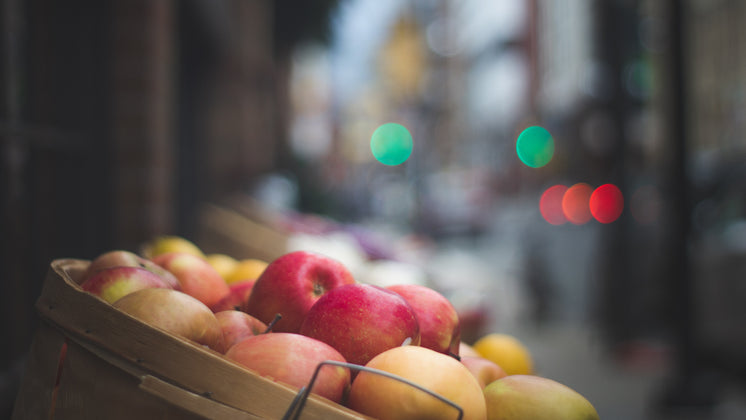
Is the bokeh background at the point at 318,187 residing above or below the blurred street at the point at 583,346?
above

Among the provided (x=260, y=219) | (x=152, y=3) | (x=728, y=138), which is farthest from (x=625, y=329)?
(x=728, y=138)

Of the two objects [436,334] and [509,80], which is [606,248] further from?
[509,80]

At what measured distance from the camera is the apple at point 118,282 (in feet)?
3.61

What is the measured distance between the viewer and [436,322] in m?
1.25

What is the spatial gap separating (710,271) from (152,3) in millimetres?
5285

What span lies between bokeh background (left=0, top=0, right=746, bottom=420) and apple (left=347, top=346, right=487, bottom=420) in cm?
138

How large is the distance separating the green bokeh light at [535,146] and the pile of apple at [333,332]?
73.5ft

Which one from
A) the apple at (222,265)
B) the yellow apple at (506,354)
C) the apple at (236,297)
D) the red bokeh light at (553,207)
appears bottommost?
the red bokeh light at (553,207)

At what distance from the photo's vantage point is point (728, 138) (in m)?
14.4

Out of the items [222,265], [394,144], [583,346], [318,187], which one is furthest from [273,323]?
[394,144]

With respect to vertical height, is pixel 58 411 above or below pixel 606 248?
above

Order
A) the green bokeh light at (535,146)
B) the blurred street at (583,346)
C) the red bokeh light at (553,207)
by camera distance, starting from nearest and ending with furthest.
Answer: the blurred street at (583,346), the red bokeh light at (553,207), the green bokeh light at (535,146)

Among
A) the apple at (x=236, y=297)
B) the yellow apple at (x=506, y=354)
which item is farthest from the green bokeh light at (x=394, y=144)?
the apple at (x=236, y=297)

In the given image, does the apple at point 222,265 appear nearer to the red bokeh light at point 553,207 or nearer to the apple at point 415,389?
the apple at point 415,389
